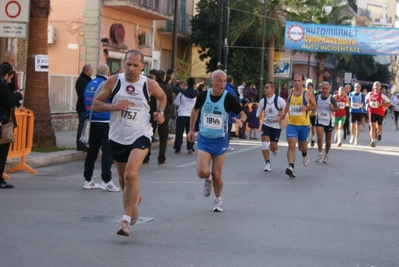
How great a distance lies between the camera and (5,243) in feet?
26.2

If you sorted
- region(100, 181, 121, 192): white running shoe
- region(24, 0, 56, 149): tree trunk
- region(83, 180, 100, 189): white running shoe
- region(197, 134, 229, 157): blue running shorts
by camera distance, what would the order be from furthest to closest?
region(24, 0, 56, 149): tree trunk
region(83, 180, 100, 189): white running shoe
region(100, 181, 121, 192): white running shoe
region(197, 134, 229, 157): blue running shorts

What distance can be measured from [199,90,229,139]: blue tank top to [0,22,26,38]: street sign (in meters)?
5.75

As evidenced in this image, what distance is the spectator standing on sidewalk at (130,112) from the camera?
8734 millimetres

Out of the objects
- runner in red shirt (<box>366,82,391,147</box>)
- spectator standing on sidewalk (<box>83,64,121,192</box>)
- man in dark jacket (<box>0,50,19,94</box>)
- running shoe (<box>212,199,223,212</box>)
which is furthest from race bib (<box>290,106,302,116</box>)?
runner in red shirt (<box>366,82,391,147</box>)

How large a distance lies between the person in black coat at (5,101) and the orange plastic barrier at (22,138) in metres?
1.45

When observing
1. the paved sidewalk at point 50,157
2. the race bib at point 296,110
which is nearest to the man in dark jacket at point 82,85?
the paved sidewalk at point 50,157

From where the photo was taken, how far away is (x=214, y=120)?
10.9m

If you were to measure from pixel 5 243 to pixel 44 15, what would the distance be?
10.6 meters

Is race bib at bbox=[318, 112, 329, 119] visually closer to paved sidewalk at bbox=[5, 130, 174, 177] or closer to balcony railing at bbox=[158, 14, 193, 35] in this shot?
paved sidewalk at bbox=[5, 130, 174, 177]

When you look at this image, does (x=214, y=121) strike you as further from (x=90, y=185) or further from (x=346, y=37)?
(x=346, y=37)

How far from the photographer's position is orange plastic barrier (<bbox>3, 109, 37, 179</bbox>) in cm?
1440

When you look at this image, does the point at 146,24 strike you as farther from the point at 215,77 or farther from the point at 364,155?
the point at 215,77

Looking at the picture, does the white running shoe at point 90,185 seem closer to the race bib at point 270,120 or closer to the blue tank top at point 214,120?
the blue tank top at point 214,120

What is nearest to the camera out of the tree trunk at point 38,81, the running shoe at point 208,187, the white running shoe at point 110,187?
the running shoe at point 208,187
